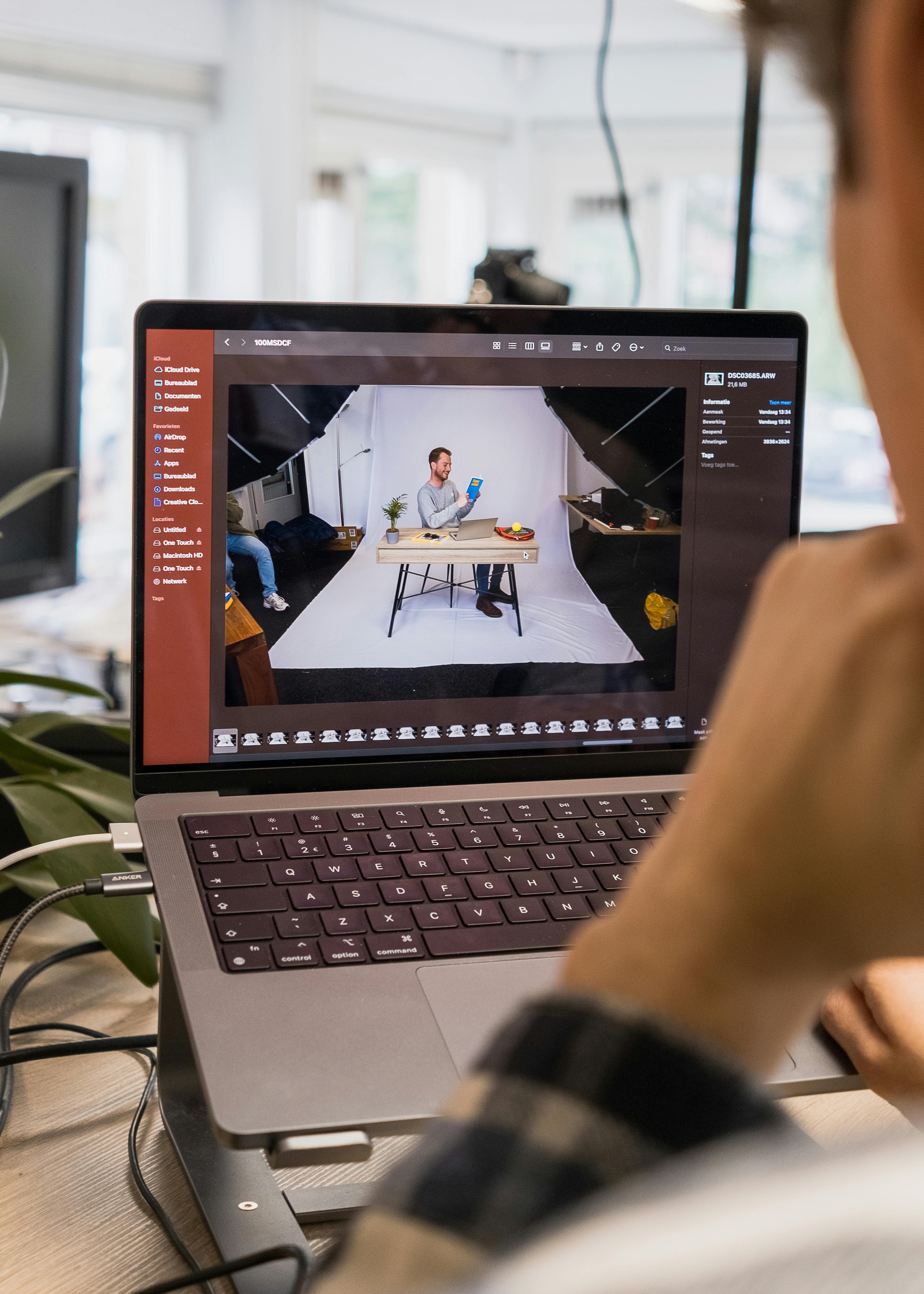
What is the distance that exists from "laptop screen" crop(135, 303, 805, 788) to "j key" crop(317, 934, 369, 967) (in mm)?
152

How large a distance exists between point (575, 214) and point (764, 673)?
6.69 m

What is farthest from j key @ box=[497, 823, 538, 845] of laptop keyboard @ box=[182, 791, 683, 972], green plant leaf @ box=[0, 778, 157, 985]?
green plant leaf @ box=[0, 778, 157, 985]

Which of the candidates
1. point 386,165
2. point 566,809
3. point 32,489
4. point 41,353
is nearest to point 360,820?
point 566,809

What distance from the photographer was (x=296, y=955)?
544 millimetres

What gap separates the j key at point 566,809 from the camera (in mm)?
683

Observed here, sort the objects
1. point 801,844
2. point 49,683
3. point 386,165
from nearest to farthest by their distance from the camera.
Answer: point 801,844
point 49,683
point 386,165

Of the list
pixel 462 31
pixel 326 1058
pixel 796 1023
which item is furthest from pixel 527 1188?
pixel 462 31

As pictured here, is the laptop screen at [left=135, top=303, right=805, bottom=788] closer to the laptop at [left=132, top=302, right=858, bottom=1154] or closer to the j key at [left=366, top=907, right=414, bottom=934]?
the laptop at [left=132, top=302, right=858, bottom=1154]

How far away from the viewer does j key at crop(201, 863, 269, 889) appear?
0.59 m

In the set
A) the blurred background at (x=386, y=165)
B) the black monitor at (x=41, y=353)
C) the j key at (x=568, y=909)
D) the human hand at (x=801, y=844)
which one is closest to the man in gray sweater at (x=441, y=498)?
the j key at (x=568, y=909)

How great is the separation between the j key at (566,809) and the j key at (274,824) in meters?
0.15

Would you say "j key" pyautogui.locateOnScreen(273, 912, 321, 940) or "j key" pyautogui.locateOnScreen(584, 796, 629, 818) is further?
"j key" pyautogui.locateOnScreen(584, 796, 629, 818)

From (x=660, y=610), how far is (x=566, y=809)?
0.48ft

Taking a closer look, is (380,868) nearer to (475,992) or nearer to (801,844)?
(475,992)
